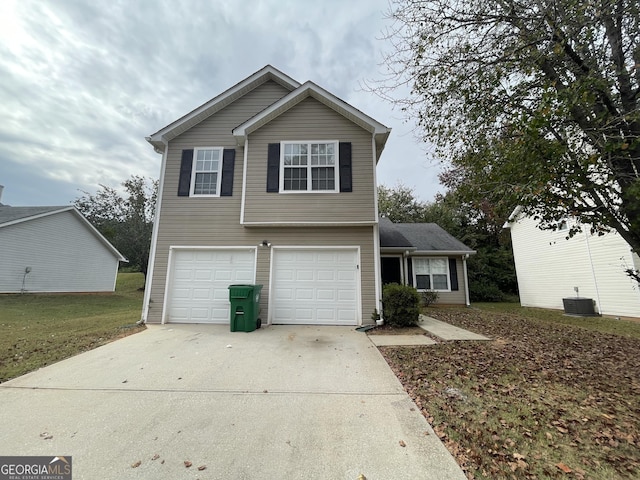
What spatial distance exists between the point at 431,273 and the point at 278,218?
30.1ft

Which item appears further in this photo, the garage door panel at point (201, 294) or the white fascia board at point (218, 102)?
the white fascia board at point (218, 102)

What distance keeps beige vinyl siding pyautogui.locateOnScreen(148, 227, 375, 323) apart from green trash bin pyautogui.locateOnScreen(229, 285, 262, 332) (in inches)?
31.3

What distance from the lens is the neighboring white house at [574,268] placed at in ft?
32.1

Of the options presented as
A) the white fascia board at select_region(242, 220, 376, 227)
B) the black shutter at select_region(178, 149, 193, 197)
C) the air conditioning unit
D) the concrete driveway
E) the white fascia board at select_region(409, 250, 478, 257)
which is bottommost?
the concrete driveway

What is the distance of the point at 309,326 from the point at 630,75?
25.6 ft

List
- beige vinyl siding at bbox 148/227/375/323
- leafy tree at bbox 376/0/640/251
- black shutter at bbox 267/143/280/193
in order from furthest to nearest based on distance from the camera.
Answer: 1. black shutter at bbox 267/143/280/193
2. beige vinyl siding at bbox 148/227/375/323
3. leafy tree at bbox 376/0/640/251

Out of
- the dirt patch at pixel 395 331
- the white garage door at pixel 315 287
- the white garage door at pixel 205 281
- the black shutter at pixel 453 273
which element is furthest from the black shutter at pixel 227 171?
the black shutter at pixel 453 273

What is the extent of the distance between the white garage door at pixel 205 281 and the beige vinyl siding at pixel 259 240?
27 centimetres

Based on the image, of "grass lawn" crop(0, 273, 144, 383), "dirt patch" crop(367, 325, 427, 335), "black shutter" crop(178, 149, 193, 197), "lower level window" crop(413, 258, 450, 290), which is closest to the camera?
"grass lawn" crop(0, 273, 144, 383)

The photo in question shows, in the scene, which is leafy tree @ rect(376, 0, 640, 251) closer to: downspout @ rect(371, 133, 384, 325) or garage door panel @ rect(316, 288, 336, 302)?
downspout @ rect(371, 133, 384, 325)

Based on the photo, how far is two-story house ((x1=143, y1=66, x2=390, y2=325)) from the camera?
299 inches

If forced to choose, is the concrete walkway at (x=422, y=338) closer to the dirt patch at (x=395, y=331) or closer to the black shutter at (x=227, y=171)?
the dirt patch at (x=395, y=331)

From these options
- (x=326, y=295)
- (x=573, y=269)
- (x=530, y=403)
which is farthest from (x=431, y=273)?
(x=530, y=403)

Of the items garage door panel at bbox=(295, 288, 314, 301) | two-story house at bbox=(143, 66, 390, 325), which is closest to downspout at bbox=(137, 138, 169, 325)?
two-story house at bbox=(143, 66, 390, 325)
